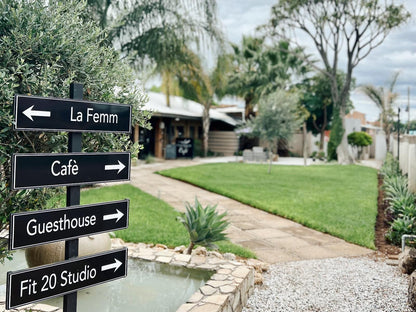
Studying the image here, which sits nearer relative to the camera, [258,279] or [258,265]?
[258,279]

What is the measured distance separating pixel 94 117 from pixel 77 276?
2.90 ft

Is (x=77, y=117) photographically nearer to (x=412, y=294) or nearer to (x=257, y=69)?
(x=412, y=294)

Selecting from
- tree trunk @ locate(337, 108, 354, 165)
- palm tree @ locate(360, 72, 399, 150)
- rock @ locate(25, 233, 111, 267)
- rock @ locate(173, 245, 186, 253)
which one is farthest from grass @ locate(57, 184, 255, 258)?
palm tree @ locate(360, 72, 399, 150)

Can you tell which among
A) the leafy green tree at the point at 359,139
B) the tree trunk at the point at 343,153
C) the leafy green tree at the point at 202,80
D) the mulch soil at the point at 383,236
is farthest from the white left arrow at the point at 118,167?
the leafy green tree at the point at 359,139

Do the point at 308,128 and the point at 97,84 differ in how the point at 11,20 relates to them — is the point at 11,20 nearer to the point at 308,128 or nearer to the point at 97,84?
the point at 97,84

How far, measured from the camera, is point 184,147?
20.7 meters

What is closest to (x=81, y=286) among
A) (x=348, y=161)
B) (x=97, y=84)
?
(x=97, y=84)

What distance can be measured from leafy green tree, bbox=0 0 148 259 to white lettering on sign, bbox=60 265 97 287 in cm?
63

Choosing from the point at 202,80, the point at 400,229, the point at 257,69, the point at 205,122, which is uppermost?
the point at 257,69

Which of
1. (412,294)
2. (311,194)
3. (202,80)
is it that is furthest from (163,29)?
(412,294)

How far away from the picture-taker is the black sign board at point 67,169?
1.89 metres

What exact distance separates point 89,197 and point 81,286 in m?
7.08

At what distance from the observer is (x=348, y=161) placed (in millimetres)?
20922

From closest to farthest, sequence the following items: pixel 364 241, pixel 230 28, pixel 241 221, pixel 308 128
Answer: pixel 364 241, pixel 241 221, pixel 230 28, pixel 308 128
